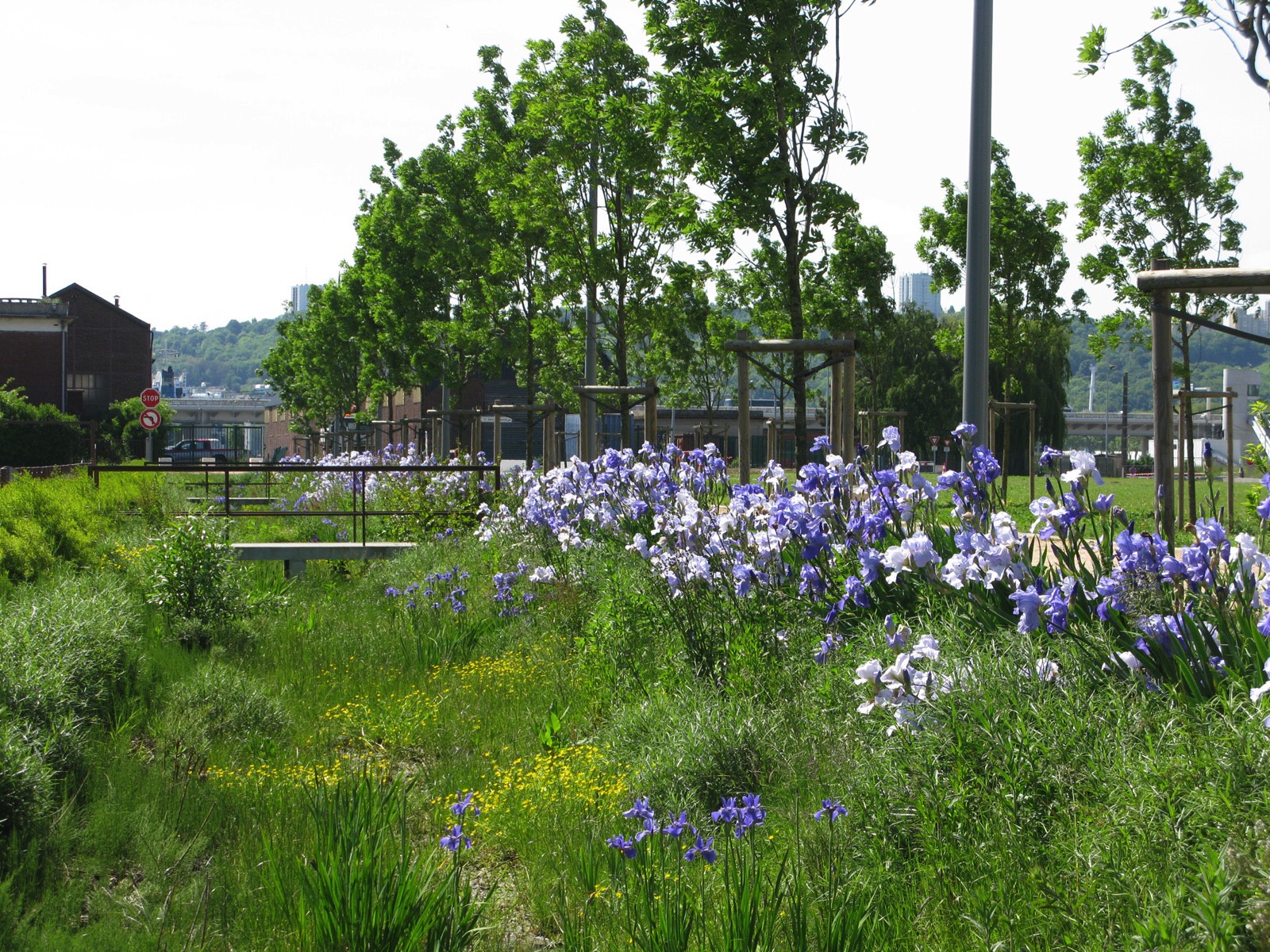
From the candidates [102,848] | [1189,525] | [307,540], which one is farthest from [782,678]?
[307,540]

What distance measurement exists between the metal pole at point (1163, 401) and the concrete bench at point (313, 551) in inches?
324

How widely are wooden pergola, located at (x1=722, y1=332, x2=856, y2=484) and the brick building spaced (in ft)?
202

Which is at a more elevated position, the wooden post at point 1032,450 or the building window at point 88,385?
the building window at point 88,385

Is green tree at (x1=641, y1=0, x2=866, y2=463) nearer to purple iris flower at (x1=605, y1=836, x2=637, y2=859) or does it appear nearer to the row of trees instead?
the row of trees

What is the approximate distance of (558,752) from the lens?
5402 millimetres

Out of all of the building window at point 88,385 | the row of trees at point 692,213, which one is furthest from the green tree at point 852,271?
the building window at point 88,385

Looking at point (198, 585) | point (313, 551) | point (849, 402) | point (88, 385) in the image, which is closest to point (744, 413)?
point (849, 402)

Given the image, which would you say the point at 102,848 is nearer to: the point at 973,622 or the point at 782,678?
the point at 782,678

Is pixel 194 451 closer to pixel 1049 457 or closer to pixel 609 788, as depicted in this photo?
pixel 609 788

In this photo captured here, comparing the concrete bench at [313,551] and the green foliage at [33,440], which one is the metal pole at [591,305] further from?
the green foliage at [33,440]

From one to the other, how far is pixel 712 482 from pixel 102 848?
5027mm

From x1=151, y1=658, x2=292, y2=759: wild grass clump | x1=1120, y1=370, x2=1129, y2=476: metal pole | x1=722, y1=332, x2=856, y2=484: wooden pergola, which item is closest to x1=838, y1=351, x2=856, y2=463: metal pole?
x1=722, y1=332, x2=856, y2=484: wooden pergola

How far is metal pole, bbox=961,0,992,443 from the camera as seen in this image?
327 inches

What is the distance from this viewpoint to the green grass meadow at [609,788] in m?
2.85
